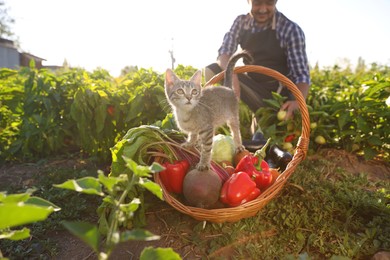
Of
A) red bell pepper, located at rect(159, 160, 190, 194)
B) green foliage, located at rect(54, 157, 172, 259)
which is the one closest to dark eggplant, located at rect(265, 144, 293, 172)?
red bell pepper, located at rect(159, 160, 190, 194)

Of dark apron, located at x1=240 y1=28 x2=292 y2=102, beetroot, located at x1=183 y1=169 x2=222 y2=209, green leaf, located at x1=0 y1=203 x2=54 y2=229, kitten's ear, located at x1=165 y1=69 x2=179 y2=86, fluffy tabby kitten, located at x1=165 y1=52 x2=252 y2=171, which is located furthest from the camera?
dark apron, located at x1=240 y1=28 x2=292 y2=102

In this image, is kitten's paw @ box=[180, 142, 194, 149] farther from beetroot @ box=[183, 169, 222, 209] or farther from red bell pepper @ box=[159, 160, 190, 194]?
beetroot @ box=[183, 169, 222, 209]

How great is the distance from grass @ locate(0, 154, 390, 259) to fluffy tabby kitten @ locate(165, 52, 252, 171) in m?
0.56

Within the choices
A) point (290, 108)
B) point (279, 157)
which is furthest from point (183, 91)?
point (290, 108)

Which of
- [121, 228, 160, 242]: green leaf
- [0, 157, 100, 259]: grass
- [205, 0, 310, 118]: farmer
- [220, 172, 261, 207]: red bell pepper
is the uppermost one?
[205, 0, 310, 118]: farmer

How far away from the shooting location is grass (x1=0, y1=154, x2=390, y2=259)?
2109 millimetres

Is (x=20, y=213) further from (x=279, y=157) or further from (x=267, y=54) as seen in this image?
(x=267, y=54)

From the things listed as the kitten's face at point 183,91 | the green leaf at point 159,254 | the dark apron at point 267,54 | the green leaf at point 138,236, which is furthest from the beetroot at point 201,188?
the dark apron at point 267,54

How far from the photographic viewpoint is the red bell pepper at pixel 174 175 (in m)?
2.21

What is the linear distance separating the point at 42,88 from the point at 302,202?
3.75 m

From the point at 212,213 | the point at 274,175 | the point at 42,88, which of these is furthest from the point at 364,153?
the point at 42,88

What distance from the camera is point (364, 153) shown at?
13.3 ft

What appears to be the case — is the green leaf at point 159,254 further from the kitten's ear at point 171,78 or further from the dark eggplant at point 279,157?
the dark eggplant at point 279,157

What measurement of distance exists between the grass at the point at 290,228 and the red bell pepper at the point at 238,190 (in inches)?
10.1
